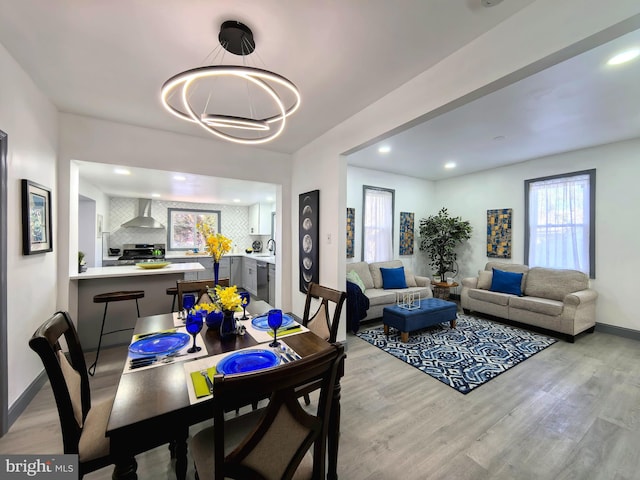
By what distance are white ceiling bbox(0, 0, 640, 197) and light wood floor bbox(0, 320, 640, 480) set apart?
2.72 metres

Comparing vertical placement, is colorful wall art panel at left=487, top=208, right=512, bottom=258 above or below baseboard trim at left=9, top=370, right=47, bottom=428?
above

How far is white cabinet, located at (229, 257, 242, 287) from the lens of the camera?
6.55 meters

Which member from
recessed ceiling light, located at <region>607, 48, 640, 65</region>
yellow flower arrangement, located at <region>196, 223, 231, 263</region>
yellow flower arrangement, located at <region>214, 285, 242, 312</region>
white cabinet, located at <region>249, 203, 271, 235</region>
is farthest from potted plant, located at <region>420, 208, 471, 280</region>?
yellow flower arrangement, located at <region>214, 285, 242, 312</region>

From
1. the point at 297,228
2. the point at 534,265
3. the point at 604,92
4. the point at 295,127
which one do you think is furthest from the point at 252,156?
the point at 534,265

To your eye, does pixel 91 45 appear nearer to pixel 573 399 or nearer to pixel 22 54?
pixel 22 54

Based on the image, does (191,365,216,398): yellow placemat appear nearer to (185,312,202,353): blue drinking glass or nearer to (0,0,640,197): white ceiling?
(185,312,202,353): blue drinking glass

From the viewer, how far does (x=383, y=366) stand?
109 inches

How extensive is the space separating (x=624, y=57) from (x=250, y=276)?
238 inches

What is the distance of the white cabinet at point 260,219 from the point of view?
6.71m

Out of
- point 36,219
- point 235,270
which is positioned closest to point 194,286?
point 36,219

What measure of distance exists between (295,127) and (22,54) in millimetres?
2261

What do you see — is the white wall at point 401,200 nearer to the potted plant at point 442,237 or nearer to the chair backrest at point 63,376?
→ the potted plant at point 442,237

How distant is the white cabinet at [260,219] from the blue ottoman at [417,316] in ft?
13.4

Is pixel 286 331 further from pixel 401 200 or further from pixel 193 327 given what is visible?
pixel 401 200
